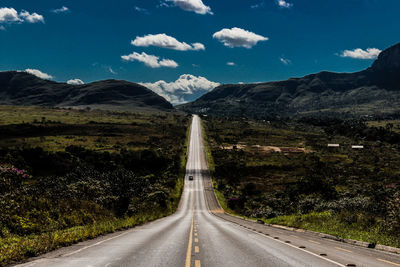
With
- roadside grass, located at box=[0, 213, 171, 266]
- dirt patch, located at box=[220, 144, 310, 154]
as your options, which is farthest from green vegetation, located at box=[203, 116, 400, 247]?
roadside grass, located at box=[0, 213, 171, 266]

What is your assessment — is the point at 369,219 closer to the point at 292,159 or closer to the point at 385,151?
the point at 292,159

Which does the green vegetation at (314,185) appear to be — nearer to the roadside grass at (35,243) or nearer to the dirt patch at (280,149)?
the dirt patch at (280,149)

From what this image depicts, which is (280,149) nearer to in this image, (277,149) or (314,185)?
(277,149)

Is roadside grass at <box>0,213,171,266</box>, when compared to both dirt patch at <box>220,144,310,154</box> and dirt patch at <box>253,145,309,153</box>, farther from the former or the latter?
dirt patch at <box>253,145,309,153</box>

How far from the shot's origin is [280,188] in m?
78.1

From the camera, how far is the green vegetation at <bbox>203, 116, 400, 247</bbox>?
18.9m

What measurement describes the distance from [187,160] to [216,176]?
27238 millimetres

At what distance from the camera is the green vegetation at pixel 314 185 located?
62.0ft

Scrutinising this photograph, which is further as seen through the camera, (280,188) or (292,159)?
(292,159)

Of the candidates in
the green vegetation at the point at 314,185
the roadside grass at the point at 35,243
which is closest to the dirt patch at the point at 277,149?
the green vegetation at the point at 314,185

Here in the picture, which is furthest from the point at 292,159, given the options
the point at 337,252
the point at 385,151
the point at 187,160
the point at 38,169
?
the point at 337,252

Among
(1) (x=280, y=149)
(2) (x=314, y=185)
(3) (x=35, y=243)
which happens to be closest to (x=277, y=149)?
(1) (x=280, y=149)

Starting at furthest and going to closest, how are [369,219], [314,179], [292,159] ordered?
[292,159] → [314,179] → [369,219]

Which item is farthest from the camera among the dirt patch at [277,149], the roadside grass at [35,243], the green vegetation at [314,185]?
the dirt patch at [277,149]
